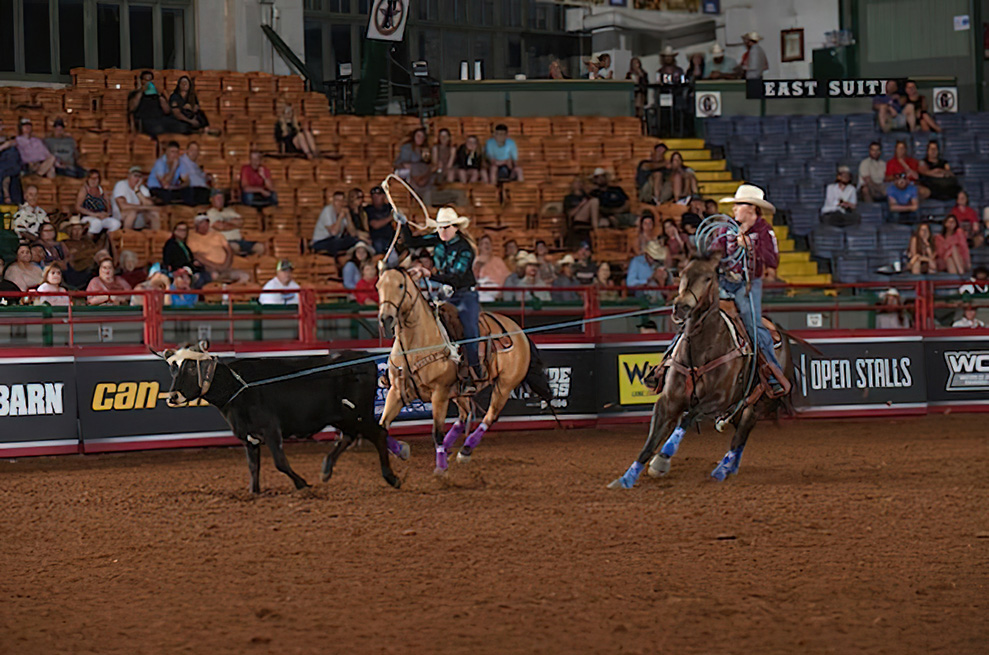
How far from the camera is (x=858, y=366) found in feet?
58.9

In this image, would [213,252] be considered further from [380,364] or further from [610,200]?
[610,200]

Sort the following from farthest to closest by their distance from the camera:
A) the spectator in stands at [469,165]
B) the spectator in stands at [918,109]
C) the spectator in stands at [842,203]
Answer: the spectator in stands at [918,109]
the spectator in stands at [842,203]
the spectator in stands at [469,165]

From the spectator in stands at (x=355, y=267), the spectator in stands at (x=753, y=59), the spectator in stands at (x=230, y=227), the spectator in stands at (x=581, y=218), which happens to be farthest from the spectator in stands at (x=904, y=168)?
the spectator in stands at (x=230, y=227)

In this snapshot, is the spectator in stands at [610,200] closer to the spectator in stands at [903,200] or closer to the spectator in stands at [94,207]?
the spectator in stands at [903,200]

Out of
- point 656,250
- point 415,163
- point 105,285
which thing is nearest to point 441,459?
point 105,285

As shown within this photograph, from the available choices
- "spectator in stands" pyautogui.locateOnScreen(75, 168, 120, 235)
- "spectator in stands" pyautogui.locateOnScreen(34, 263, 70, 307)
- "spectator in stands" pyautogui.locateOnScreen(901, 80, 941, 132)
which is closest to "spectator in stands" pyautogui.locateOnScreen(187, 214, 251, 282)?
"spectator in stands" pyautogui.locateOnScreen(75, 168, 120, 235)

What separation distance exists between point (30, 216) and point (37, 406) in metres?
5.05

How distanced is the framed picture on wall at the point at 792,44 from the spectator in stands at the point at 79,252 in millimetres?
20149

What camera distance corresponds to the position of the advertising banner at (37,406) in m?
14.2

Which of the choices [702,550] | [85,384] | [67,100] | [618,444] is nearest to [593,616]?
[702,550]

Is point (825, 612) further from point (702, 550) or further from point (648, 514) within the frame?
point (648, 514)

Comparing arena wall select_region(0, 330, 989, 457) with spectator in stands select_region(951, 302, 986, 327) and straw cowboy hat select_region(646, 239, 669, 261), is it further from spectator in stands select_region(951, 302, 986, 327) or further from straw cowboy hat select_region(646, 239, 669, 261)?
straw cowboy hat select_region(646, 239, 669, 261)

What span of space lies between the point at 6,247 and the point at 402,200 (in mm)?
6779

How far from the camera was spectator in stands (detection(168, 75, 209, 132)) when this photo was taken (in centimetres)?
2270
